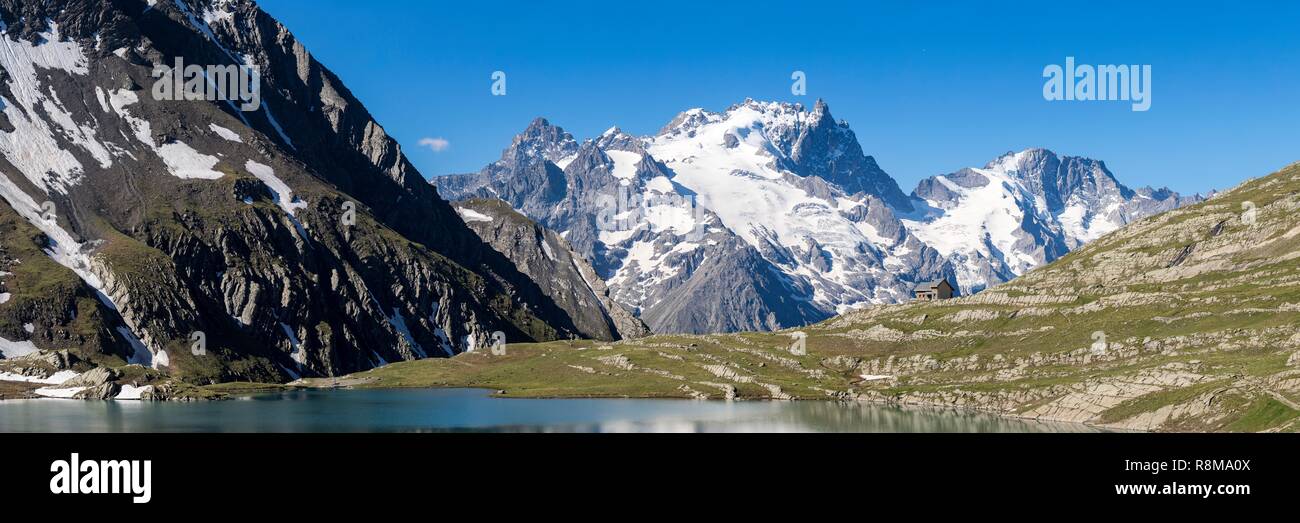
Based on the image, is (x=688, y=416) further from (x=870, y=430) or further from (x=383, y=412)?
(x=383, y=412)
